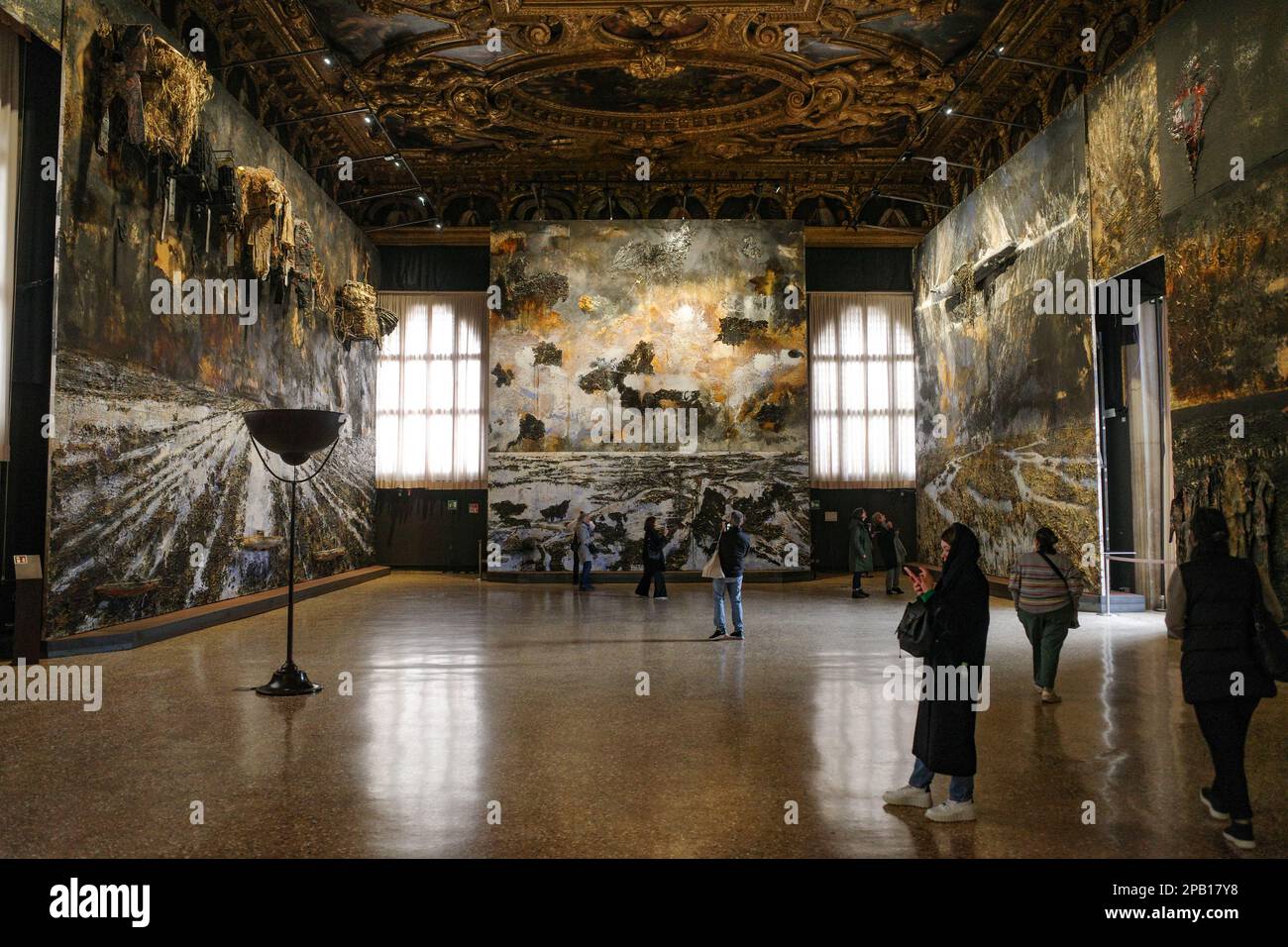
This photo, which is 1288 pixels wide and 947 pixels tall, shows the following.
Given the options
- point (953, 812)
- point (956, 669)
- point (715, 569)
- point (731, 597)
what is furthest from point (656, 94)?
point (953, 812)

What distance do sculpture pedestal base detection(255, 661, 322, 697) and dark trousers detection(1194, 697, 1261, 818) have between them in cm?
723

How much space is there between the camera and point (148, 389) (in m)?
13.0

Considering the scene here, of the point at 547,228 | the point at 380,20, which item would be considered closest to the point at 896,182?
the point at 547,228

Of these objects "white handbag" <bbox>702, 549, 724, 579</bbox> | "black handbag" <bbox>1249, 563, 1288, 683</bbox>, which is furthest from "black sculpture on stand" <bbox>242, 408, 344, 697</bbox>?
"black handbag" <bbox>1249, 563, 1288, 683</bbox>

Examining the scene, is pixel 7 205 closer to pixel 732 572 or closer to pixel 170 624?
pixel 170 624

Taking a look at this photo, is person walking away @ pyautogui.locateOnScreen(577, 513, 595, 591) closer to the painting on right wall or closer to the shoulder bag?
the painting on right wall

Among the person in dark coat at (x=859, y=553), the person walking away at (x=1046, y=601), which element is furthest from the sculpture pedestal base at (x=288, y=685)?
the person in dark coat at (x=859, y=553)

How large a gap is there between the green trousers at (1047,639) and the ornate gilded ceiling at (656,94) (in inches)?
428

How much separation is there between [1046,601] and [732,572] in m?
4.76

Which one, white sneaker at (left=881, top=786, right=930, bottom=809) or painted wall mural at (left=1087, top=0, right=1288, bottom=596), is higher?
painted wall mural at (left=1087, top=0, right=1288, bottom=596)

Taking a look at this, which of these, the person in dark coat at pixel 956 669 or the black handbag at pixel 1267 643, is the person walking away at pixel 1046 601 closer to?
the black handbag at pixel 1267 643

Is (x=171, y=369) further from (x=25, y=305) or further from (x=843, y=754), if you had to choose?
(x=843, y=754)

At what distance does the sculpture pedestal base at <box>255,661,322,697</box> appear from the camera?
8.53 m

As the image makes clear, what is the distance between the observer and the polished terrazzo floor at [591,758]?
4742mm
